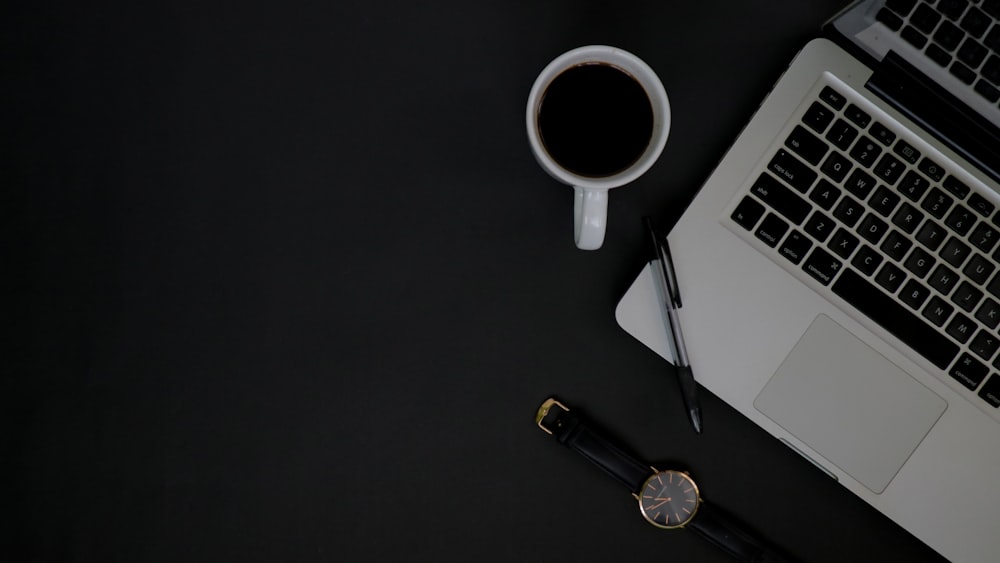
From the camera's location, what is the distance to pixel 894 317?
644mm

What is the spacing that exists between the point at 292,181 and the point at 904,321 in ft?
1.86

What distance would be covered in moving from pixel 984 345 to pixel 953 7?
0.29 meters

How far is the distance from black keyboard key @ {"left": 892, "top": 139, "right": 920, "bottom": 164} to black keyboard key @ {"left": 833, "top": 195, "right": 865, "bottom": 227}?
56 mm

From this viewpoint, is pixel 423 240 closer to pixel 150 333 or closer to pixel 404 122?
pixel 404 122

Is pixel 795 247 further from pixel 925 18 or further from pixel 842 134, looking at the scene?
pixel 925 18

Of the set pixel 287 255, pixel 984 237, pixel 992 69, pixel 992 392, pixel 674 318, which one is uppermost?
pixel 992 69

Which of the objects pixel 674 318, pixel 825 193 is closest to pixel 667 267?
pixel 674 318

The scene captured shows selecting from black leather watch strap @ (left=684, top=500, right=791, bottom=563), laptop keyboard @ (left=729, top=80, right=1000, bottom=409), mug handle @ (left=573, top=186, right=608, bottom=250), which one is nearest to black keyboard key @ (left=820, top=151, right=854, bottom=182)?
laptop keyboard @ (left=729, top=80, right=1000, bottom=409)

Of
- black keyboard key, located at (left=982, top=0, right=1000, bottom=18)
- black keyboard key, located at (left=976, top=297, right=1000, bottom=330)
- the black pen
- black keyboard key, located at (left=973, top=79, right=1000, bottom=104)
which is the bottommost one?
the black pen

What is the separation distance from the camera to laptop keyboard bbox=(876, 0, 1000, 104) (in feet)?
1.94

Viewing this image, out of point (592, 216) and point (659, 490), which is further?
point (659, 490)

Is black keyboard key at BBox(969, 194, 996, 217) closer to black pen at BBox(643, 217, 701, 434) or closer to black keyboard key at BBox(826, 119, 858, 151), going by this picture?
black keyboard key at BBox(826, 119, 858, 151)

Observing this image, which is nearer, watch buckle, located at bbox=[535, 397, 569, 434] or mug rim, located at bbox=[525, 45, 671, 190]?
mug rim, located at bbox=[525, 45, 671, 190]

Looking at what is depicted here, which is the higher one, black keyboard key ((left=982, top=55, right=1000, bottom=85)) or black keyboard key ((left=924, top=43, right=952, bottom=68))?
black keyboard key ((left=982, top=55, right=1000, bottom=85))
